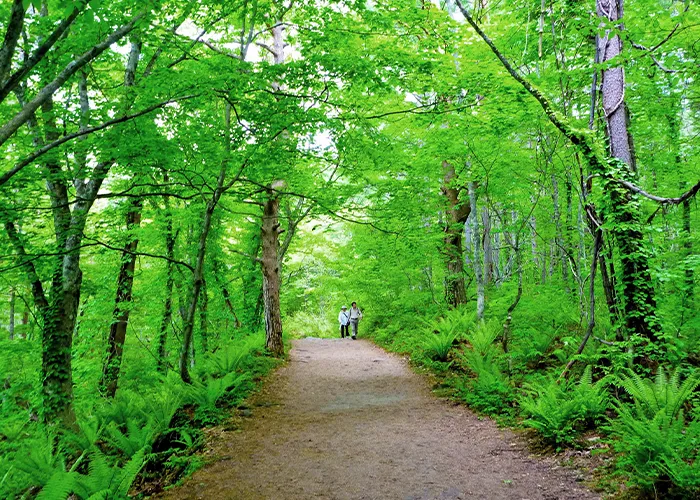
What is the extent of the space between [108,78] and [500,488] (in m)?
8.39

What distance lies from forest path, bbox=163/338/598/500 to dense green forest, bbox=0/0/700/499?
502 millimetres

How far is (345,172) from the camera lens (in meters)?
8.83

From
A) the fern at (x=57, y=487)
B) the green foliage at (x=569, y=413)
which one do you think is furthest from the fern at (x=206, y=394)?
the green foliage at (x=569, y=413)

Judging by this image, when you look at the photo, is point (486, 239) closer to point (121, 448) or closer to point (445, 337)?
point (445, 337)

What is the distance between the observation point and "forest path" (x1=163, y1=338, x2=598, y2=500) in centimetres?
402

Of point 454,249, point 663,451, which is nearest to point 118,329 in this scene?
point 454,249

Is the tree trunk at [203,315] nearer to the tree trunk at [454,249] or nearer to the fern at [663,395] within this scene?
the tree trunk at [454,249]

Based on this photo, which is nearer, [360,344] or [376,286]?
[360,344]

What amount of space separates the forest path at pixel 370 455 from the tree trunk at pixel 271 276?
3.12 meters

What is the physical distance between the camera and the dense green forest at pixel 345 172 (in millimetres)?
4461

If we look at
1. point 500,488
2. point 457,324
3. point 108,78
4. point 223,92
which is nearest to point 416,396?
point 457,324

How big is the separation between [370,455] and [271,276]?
7.05 meters

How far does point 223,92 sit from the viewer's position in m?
5.59

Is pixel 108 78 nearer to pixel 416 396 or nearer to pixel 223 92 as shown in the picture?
Answer: pixel 223 92
